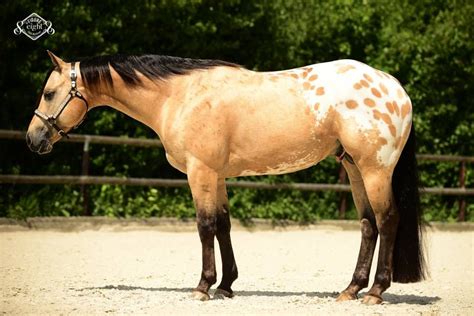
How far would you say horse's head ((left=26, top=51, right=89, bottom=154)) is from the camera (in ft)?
19.6

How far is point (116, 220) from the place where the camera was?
401 inches

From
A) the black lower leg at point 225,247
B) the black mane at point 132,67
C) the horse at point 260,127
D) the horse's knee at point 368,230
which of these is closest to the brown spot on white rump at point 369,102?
the horse at point 260,127

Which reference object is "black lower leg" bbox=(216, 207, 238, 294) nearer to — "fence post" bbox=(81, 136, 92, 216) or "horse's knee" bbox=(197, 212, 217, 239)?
"horse's knee" bbox=(197, 212, 217, 239)

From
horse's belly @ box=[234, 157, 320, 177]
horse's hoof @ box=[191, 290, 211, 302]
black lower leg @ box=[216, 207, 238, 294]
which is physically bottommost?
horse's hoof @ box=[191, 290, 211, 302]

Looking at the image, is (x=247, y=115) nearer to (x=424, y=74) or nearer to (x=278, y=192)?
(x=278, y=192)

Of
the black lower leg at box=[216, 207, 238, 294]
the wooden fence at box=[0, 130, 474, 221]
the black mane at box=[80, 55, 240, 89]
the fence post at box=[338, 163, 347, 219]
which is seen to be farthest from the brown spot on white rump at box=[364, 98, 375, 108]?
the fence post at box=[338, 163, 347, 219]

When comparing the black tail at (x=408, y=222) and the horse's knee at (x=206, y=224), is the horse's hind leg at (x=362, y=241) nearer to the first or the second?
the black tail at (x=408, y=222)

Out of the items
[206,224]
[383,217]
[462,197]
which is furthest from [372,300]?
[462,197]

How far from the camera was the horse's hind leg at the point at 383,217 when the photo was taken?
5734 millimetres

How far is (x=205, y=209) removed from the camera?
573 cm

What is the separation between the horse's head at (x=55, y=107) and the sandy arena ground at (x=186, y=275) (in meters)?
1.16

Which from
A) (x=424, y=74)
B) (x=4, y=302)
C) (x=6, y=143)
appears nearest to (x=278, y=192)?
(x=424, y=74)

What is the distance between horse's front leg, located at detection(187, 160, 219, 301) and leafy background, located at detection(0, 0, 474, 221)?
4630mm

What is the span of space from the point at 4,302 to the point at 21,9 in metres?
5.75
